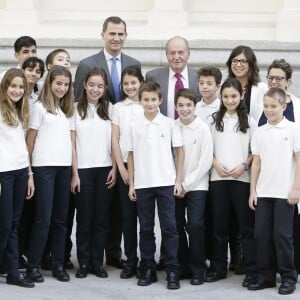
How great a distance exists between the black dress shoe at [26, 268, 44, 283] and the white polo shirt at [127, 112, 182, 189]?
868mm

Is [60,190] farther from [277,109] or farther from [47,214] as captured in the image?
[277,109]

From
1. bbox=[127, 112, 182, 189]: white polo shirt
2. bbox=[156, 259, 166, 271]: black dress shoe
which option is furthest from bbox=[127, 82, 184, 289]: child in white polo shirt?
bbox=[156, 259, 166, 271]: black dress shoe

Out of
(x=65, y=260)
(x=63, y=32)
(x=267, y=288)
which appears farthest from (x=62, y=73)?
(x=63, y=32)

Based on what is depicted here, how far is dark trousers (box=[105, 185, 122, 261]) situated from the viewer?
722cm

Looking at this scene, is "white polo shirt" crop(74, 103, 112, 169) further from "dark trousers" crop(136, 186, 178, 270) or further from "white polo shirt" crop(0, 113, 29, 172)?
"white polo shirt" crop(0, 113, 29, 172)

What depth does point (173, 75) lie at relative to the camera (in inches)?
282

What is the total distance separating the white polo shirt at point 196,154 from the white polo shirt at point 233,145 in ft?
0.26

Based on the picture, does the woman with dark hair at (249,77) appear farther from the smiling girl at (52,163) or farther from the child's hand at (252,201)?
the smiling girl at (52,163)

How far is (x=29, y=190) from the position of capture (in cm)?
659

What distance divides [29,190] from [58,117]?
52 cm

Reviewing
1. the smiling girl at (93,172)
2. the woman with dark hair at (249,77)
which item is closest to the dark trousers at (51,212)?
the smiling girl at (93,172)

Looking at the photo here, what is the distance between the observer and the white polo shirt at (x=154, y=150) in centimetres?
663

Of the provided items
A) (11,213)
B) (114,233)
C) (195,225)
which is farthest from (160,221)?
(11,213)

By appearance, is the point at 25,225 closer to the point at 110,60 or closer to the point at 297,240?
the point at 110,60
